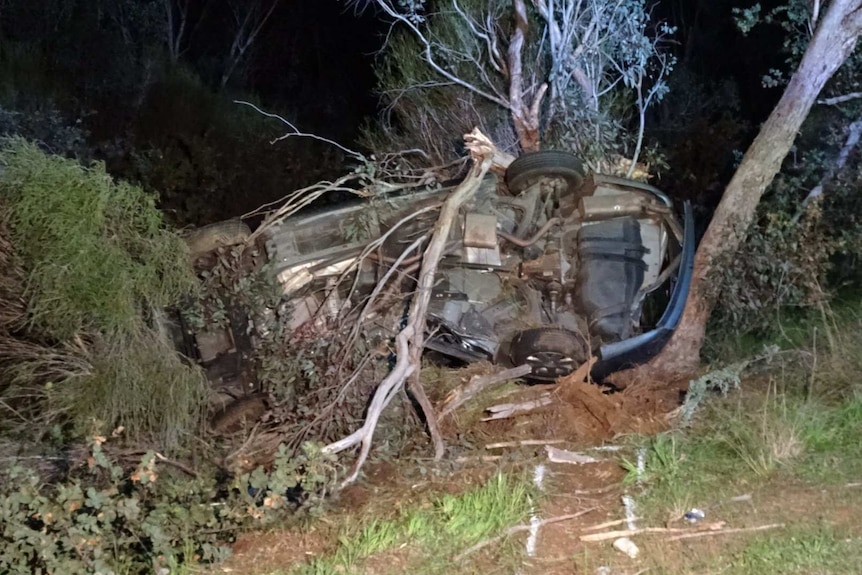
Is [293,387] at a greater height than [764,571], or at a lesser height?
greater

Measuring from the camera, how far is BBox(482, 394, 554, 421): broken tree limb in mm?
5938

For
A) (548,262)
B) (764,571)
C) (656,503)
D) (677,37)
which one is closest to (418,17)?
(548,262)

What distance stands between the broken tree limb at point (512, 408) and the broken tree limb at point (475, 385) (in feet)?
Answer: 0.53

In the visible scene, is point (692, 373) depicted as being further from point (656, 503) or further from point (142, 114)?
point (142, 114)

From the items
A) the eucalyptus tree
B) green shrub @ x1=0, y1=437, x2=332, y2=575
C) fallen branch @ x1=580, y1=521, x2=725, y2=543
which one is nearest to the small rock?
fallen branch @ x1=580, y1=521, x2=725, y2=543

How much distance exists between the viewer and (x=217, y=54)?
19.9 m

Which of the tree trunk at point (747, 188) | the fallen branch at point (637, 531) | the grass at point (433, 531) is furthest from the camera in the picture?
the tree trunk at point (747, 188)

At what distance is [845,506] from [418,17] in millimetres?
7179

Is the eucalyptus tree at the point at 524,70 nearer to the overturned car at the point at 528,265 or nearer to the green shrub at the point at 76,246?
the overturned car at the point at 528,265

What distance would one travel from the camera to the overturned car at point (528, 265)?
6.32m

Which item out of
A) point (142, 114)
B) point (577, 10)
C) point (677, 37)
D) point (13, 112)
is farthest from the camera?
point (677, 37)

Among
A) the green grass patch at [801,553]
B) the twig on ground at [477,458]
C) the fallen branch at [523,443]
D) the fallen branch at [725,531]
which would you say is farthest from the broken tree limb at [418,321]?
the green grass patch at [801,553]

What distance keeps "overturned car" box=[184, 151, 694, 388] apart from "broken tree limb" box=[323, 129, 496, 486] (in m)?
0.22

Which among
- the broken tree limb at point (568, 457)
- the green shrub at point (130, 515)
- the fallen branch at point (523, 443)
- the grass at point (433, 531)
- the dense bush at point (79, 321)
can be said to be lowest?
the broken tree limb at point (568, 457)
